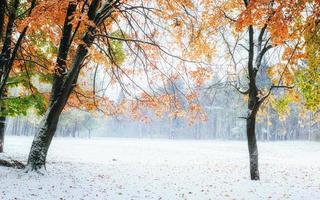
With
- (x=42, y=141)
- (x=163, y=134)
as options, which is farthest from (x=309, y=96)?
(x=163, y=134)

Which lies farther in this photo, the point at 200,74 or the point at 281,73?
the point at 281,73

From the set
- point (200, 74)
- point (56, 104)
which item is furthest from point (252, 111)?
point (56, 104)

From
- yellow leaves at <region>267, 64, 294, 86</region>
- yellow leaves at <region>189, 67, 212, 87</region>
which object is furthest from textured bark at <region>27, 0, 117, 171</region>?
yellow leaves at <region>267, 64, 294, 86</region>

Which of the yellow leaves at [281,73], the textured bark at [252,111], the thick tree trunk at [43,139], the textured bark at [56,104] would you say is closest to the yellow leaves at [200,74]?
the textured bark at [252,111]

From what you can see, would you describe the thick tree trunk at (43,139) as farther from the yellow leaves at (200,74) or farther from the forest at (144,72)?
the yellow leaves at (200,74)

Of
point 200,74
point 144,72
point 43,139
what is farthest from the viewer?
point 144,72

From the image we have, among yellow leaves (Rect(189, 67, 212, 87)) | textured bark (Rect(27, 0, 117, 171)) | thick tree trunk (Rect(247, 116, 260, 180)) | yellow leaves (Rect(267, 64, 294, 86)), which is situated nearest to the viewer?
textured bark (Rect(27, 0, 117, 171))

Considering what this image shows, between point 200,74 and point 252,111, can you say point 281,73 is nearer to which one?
point 252,111

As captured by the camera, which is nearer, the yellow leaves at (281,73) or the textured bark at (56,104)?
the textured bark at (56,104)

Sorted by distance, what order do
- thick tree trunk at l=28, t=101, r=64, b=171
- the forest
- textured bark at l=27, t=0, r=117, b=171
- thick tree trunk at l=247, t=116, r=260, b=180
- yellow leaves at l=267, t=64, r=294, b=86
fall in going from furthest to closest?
thick tree trunk at l=247, t=116, r=260, b=180
yellow leaves at l=267, t=64, r=294, b=86
thick tree trunk at l=28, t=101, r=64, b=171
textured bark at l=27, t=0, r=117, b=171
the forest

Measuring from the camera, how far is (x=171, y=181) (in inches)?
558

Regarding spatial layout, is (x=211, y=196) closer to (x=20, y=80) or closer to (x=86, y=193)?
(x=86, y=193)

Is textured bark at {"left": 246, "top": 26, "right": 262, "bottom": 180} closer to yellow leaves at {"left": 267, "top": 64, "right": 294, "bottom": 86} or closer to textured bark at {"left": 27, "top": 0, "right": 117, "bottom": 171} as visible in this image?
yellow leaves at {"left": 267, "top": 64, "right": 294, "bottom": 86}

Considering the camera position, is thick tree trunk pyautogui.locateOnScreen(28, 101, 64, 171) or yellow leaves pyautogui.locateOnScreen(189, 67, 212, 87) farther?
yellow leaves pyautogui.locateOnScreen(189, 67, 212, 87)
